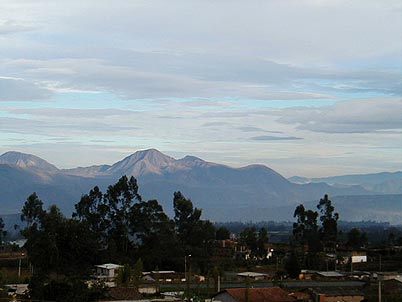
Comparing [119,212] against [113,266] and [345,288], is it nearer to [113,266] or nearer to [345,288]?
[113,266]

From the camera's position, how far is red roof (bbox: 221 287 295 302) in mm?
34862

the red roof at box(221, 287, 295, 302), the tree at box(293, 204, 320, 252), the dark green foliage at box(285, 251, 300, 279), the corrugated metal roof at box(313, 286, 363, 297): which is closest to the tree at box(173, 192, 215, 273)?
the dark green foliage at box(285, 251, 300, 279)

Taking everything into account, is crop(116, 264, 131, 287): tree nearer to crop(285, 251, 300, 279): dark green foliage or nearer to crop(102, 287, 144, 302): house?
crop(102, 287, 144, 302): house

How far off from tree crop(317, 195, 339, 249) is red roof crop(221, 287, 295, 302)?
3270 cm

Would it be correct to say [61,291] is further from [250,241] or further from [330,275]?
[250,241]

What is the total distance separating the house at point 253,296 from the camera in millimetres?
34781

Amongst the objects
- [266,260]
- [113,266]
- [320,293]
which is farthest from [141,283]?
[266,260]

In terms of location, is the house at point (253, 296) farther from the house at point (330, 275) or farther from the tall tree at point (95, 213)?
the tall tree at point (95, 213)

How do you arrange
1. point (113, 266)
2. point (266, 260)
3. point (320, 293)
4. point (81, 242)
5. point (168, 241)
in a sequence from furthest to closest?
1. point (266, 260)
2. point (168, 241)
3. point (113, 266)
4. point (81, 242)
5. point (320, 293)

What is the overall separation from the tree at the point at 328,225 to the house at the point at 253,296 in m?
32.9

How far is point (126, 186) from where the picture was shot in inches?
2452

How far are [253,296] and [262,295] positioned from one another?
59 centimetres

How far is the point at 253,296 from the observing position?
35250mm

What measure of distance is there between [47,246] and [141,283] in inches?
294
